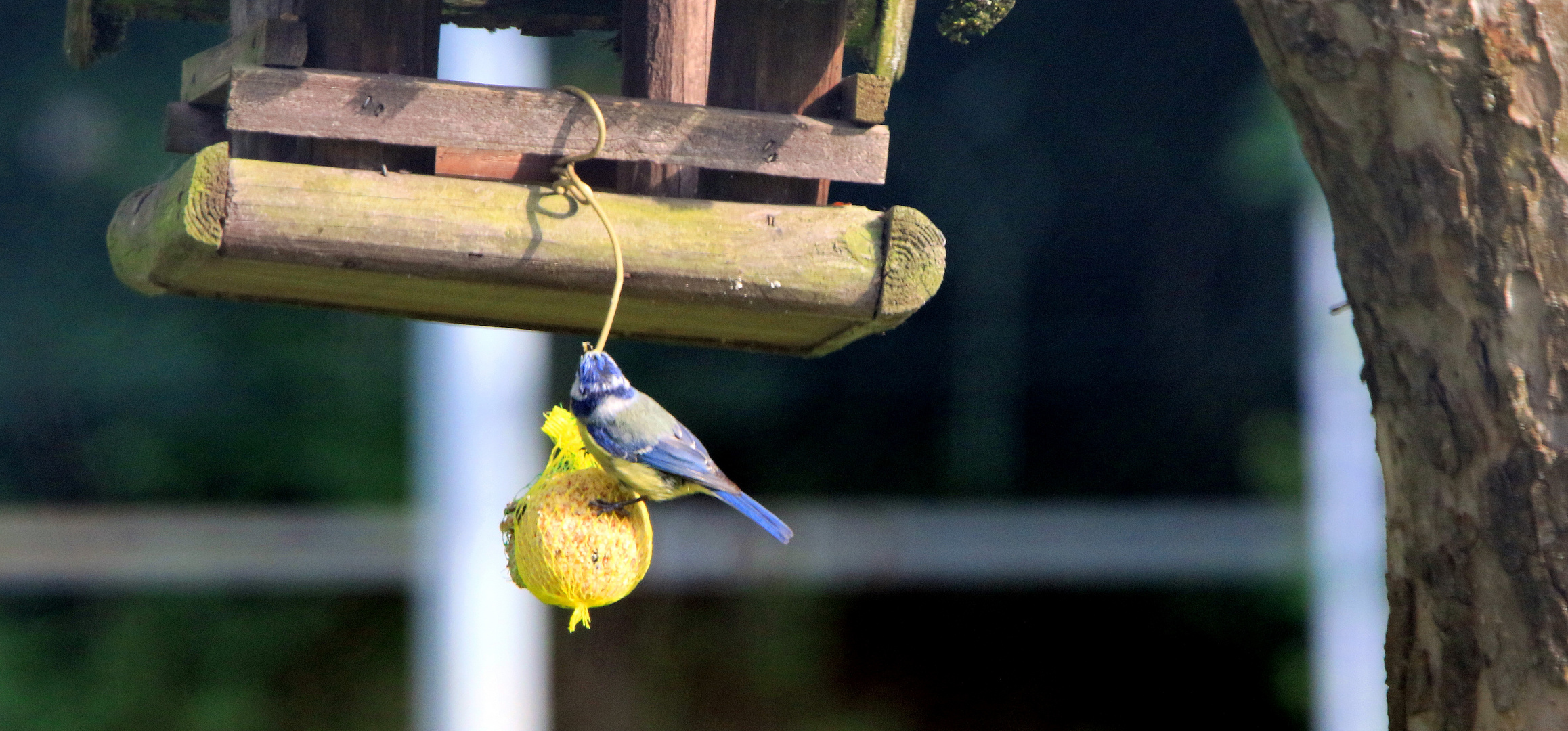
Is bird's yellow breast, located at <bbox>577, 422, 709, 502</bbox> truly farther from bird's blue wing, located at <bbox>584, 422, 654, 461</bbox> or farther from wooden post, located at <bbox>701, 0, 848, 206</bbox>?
wooden post, located at <bbox>701, 0, 848, 206</bbox>

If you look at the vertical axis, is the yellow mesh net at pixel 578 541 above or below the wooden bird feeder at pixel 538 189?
below

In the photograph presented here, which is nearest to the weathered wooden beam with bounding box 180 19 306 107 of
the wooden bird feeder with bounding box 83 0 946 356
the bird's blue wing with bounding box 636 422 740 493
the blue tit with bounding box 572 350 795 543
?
the wooden bird feeder with bounding box 83 0 946 356

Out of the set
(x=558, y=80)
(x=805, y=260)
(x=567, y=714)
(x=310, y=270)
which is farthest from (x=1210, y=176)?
(x=310, y=270)

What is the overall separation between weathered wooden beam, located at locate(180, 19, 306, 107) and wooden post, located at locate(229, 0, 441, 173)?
0.12 feet

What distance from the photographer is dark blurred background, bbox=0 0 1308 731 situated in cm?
424

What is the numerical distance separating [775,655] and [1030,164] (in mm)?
1899

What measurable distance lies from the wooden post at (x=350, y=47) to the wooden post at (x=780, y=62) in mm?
388

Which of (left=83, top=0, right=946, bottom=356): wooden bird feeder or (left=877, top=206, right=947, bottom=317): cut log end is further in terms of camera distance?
(left=877, top=206, right=947, bottom=317): cut log end

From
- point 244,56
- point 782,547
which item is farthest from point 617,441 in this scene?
point 782,547

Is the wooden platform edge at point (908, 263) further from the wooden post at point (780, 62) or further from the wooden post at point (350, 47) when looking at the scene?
the wooden post at point (350, 47)

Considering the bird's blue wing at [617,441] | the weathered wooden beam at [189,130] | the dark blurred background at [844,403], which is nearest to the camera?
the bird's blue wing at [617,441]

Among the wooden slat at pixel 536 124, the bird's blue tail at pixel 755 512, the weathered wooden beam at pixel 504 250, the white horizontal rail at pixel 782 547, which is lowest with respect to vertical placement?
the white horizontal rail at pixel 782 547

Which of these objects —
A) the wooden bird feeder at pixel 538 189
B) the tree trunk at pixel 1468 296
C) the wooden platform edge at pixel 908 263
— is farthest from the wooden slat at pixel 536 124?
the tree trunk at pixel 1468 296

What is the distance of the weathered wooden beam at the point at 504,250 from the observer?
5.00 ft
